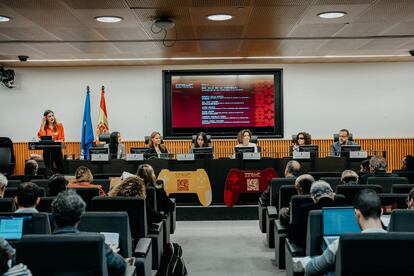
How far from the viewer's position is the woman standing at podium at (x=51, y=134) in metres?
9.24

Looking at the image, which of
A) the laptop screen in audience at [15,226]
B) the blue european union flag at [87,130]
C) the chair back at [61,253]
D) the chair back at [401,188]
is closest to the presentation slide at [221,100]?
the blue european union flag at [87,130]

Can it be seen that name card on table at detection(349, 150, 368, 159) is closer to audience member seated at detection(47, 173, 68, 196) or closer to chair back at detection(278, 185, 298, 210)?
chair back at detection(278, 185, 298, 210)

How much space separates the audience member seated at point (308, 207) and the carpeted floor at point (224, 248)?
127 cm

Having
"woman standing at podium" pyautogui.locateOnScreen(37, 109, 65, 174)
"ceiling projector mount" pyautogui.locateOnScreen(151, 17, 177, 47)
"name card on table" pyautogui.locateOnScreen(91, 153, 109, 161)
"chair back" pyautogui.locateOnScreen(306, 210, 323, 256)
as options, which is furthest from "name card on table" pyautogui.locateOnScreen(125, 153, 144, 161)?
"chair back" pyautogui.locateOnScreen(306, 210, 323, 256)

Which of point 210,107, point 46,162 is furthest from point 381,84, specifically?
point 46,162

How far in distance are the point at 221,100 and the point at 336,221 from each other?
911 cm

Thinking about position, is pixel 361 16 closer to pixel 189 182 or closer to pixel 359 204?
pixel 189 182

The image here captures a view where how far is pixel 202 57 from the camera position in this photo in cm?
1184

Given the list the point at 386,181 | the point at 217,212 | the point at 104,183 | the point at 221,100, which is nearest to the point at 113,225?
the point at 104,183

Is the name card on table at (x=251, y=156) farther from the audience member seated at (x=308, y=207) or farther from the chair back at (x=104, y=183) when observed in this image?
the audience member seated at (x=308, y=207)

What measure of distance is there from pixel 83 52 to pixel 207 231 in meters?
4.68

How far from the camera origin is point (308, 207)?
468 centimetres

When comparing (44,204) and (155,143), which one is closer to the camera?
(44,204)

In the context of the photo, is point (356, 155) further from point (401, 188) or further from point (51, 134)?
point (51, 134)
